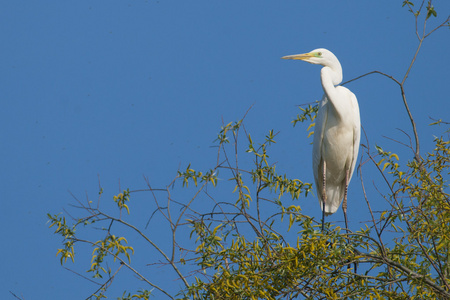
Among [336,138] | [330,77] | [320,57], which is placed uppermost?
[320,57]

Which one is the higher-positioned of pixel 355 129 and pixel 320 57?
pixel 320 57

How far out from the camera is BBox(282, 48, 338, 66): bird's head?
12.4ft

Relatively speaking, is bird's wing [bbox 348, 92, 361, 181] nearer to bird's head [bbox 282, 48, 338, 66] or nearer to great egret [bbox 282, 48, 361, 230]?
great egret [bbox 282, 48, 361, 230]

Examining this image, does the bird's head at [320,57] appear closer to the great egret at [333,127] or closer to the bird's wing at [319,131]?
the great egret at [333,127]

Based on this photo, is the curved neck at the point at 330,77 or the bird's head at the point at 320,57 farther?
the bird's head at the point at 320,57

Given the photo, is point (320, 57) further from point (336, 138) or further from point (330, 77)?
point (336, 138)

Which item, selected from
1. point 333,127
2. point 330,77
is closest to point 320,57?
point 330,77

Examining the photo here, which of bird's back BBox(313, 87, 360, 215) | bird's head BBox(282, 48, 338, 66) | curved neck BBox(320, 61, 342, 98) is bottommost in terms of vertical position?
bird's back BBox(313, 87, 360, 215)

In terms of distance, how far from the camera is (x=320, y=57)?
3807 mm

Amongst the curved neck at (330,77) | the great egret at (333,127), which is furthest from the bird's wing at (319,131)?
the curved neck at (330,77)

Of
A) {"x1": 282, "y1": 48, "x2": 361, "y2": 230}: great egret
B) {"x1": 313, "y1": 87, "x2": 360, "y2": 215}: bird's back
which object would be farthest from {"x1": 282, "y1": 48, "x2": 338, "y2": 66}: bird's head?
{"x1": 313, "y1": 87, "x2": 360, "y2": 215}: bird's back

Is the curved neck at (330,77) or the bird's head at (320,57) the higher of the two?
the bird's head at (320,57)

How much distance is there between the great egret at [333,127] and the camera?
3.72m

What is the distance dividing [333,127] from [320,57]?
0.38m
